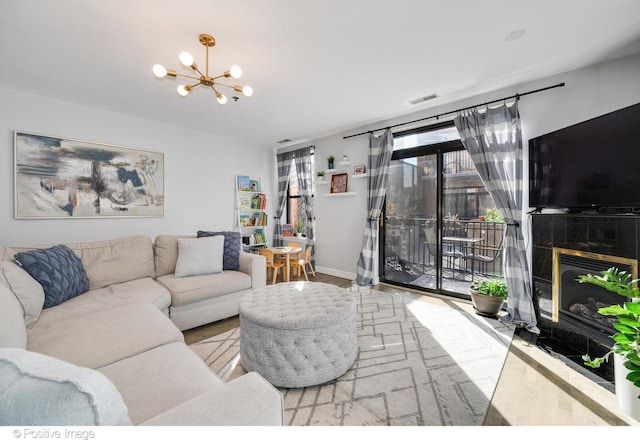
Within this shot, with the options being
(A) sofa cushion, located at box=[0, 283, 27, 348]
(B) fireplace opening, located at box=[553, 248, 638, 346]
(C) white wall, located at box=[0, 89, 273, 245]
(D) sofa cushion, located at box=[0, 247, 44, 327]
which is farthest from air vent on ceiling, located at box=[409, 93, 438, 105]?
(D) sofa cushion, located at box=[0, 247, 44, 327]

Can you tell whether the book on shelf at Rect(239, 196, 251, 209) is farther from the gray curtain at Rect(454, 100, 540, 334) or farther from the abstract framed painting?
the gray curtain at Rect(454, 100, 540, 334)

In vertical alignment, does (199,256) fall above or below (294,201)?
below

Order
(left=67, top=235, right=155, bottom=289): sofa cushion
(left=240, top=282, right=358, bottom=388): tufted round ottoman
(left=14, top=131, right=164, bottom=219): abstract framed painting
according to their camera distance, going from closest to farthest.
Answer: (left=240, top=282, right=358, bottom=388): tufted round ottoman, (left=67, top=235, right=155, bottom=289): sofa cushion, (left=14, top=131, right=164, bottom=219): abstract framed painting

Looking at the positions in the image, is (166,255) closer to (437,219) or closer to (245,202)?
(245,202)

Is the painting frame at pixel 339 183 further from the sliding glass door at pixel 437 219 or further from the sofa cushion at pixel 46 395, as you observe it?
the sofa cushion at pixel 46 395

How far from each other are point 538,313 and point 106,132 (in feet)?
17.7

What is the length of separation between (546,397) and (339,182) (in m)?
3.45

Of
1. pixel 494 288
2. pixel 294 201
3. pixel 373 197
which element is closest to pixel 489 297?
pixel 494 288

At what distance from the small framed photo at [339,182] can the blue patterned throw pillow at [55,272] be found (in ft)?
11.0

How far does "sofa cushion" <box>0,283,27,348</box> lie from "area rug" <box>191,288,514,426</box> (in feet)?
3.56

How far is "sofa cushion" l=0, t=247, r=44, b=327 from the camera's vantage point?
1568 millimetres

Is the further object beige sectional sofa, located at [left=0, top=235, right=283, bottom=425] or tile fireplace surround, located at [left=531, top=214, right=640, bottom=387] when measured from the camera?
tile fireplace surround, located at [left=531, top=214, right=640, bottom=387]

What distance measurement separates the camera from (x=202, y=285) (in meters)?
2.55

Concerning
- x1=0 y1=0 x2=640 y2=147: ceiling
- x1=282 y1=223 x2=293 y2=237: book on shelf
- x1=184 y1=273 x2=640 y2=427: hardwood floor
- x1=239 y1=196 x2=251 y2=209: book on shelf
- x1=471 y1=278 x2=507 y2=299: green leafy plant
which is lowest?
x1=184 y1=273 x2=640 y2=427: hardwood floor
